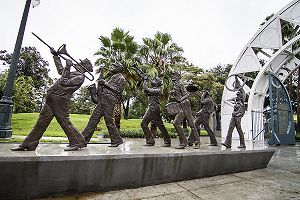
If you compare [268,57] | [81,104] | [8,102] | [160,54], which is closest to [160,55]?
[160,54]

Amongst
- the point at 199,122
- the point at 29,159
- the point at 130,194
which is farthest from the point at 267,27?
the point at 29,159

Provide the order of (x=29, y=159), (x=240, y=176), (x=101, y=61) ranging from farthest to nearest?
(x=101, y=61) → (x=240, y=176) → (x=29, y=159)

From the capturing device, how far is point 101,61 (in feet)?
51.5

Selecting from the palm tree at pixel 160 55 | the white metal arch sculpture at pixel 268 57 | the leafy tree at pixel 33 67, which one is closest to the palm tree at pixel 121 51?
the palm tree at pixel 160 55

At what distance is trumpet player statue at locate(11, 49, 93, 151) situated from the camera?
156 inches

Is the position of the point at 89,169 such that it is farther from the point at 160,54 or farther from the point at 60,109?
the point at 160,54

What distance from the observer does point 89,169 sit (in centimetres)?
368

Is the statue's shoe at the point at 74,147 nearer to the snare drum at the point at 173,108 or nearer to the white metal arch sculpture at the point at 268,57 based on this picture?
the snare drum at the point at 173,108

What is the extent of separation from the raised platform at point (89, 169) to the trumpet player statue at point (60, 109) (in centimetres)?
21

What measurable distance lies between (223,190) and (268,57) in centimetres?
1365

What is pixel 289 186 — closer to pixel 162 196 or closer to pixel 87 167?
pixel 162 196

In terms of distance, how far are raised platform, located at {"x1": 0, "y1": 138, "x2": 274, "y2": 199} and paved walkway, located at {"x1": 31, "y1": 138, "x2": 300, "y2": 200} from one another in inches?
6.0

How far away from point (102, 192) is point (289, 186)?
3915mm

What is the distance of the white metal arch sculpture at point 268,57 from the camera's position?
13992 mm
